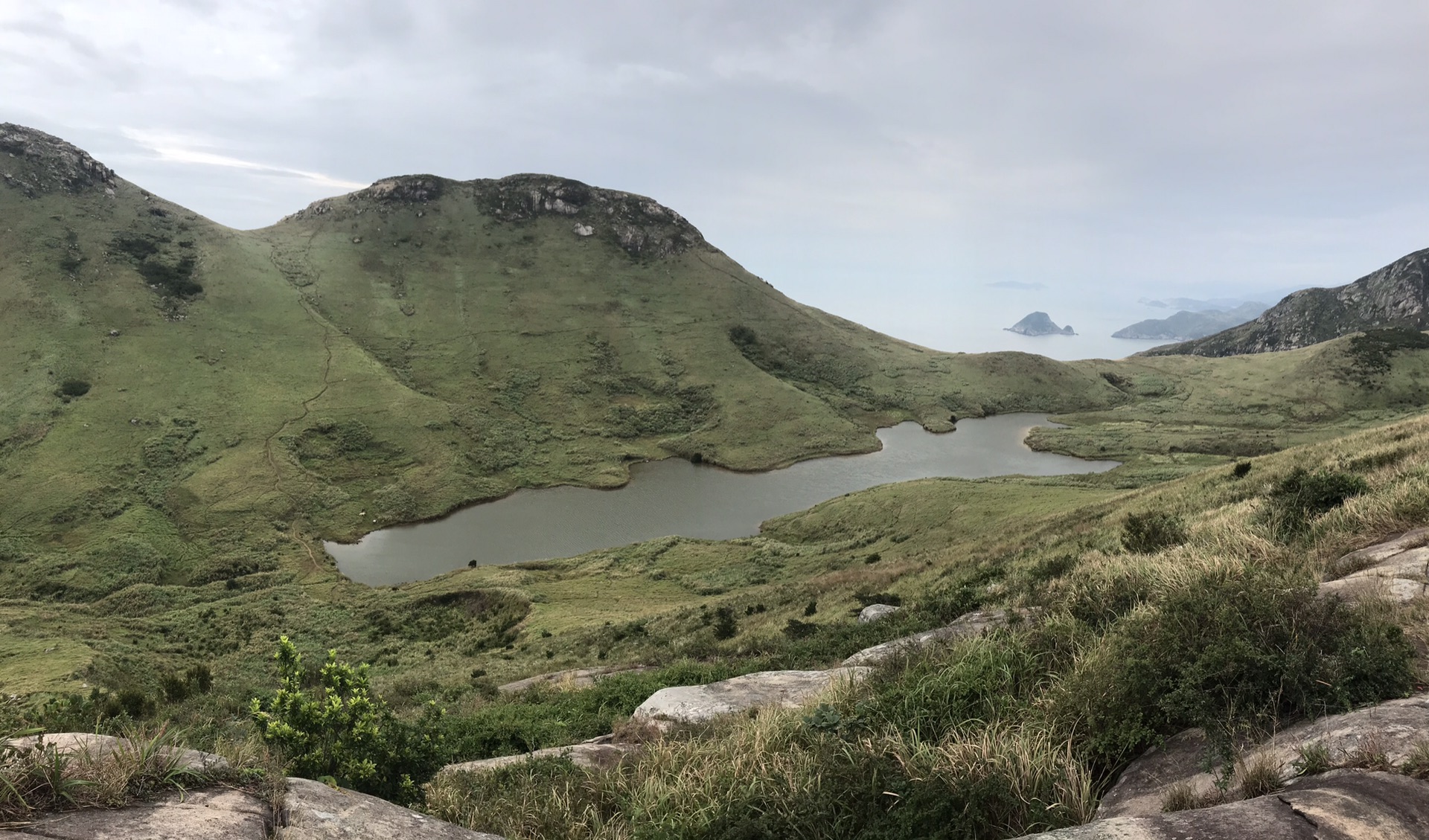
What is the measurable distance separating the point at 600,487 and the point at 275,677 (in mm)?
51812

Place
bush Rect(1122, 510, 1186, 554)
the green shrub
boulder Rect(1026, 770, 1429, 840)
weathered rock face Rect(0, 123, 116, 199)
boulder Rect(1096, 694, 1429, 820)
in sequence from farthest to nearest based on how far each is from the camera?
weathered rock face Rect(0, 123, 116, 199) → the green shrub → bush Rect(1122, 510, 1186, 554) → boulder Rect(1096, 694, 1429, 820) → boulder Rect(1026, 770, 1429, 840)

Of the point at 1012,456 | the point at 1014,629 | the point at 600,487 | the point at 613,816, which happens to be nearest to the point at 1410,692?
the point at 1014,629

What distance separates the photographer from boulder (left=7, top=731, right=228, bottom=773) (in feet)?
13.9

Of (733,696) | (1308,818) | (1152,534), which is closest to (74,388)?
(733,696)

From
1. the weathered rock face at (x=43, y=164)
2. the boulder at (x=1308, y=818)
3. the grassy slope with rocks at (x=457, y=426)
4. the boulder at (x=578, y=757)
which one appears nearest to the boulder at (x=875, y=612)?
the grassy slope with rocks at (x=457, y=426)

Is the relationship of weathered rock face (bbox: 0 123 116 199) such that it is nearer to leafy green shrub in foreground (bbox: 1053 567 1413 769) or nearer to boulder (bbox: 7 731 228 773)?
boulder (bbox: 7 731 228 773)

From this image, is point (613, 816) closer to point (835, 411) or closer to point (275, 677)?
point (275, 677)

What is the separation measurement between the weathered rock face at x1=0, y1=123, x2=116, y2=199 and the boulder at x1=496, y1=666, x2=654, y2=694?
156336 millimetres

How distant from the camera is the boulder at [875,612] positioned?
55.1 ft

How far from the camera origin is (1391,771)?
3.81 metres

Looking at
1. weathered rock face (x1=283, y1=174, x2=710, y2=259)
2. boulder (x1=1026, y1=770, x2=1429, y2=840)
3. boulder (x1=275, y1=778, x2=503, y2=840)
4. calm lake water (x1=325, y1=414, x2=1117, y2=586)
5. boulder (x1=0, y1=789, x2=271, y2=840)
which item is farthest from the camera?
weathered rock face (x1=283, y1=174, x2=710, y2=259)

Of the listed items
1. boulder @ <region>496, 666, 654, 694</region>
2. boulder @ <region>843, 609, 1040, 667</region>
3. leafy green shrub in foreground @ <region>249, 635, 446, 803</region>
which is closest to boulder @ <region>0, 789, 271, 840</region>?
leafy green shrub in foreground @ <region>249, 635, 446, 803</region>

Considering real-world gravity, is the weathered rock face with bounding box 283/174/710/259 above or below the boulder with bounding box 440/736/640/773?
above

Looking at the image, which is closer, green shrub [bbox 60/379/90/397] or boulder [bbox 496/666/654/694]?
boulder [bbox 496/666/654/694]
